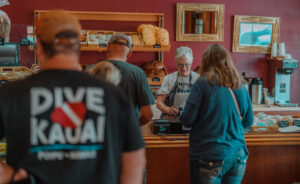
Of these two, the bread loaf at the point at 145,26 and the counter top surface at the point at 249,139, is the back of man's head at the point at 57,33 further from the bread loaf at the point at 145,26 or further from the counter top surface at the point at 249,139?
the bread loaf at the point at 145,26

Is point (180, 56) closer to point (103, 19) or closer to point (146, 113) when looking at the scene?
point (146, 113)

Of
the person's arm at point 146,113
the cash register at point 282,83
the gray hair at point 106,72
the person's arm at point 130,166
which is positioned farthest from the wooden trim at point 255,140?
the cash register at point 282,83

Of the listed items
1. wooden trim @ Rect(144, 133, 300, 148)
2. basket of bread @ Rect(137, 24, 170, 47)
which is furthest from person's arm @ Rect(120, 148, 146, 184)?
basket of bread @ Rect(137, 24, 170, 47)

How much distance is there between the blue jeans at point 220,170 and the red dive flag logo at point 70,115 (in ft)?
3.58

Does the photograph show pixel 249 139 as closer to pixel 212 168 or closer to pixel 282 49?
pixel 212 168

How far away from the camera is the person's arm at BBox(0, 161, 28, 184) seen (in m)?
0.92

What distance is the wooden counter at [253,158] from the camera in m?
2.45

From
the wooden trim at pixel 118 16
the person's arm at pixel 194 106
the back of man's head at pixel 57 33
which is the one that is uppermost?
the wooden trim at pixel 118 16

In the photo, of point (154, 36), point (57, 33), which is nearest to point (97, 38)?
point (154, 36)

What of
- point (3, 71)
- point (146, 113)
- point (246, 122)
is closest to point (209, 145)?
point (246, 122)

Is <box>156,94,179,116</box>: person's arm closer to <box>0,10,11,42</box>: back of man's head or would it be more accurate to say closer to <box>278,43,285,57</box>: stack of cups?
<box>0,10,11,42</box>: back of man's head

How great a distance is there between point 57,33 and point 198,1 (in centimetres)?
383

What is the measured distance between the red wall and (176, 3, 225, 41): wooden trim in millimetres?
73

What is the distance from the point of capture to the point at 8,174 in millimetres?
979
